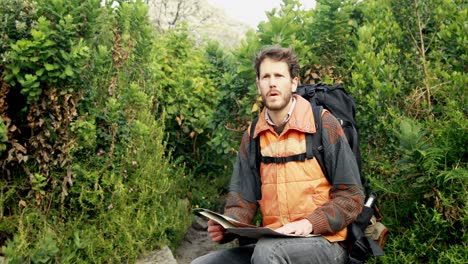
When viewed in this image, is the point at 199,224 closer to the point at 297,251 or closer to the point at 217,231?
the point at 217,231

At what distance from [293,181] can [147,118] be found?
2565 mm

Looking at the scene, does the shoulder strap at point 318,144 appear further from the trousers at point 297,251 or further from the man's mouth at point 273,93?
the trousers at point 297,251

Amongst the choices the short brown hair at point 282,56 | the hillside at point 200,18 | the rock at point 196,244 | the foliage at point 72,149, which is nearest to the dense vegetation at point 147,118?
the foliage at point 72,149

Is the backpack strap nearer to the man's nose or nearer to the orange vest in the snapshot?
the orange vest

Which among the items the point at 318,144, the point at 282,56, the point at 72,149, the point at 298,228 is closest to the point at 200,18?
the point at 72,149

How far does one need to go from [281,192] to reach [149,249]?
2106 millimetres

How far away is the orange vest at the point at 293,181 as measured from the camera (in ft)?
11.8

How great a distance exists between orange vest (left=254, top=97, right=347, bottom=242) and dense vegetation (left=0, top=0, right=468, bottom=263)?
70cm

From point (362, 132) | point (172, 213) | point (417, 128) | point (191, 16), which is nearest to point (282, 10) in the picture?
point (362, 132)

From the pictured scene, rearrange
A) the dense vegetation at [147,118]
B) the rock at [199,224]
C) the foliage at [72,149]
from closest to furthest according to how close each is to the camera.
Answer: the dense vegetation at [147,118] < the foliage at [72,149] < the rock at [199,224]

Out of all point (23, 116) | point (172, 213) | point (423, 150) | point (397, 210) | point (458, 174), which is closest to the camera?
point (458, 174)

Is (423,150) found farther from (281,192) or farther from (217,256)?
(217,256)

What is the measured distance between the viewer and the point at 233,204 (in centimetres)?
399

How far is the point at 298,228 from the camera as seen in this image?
3.40m
